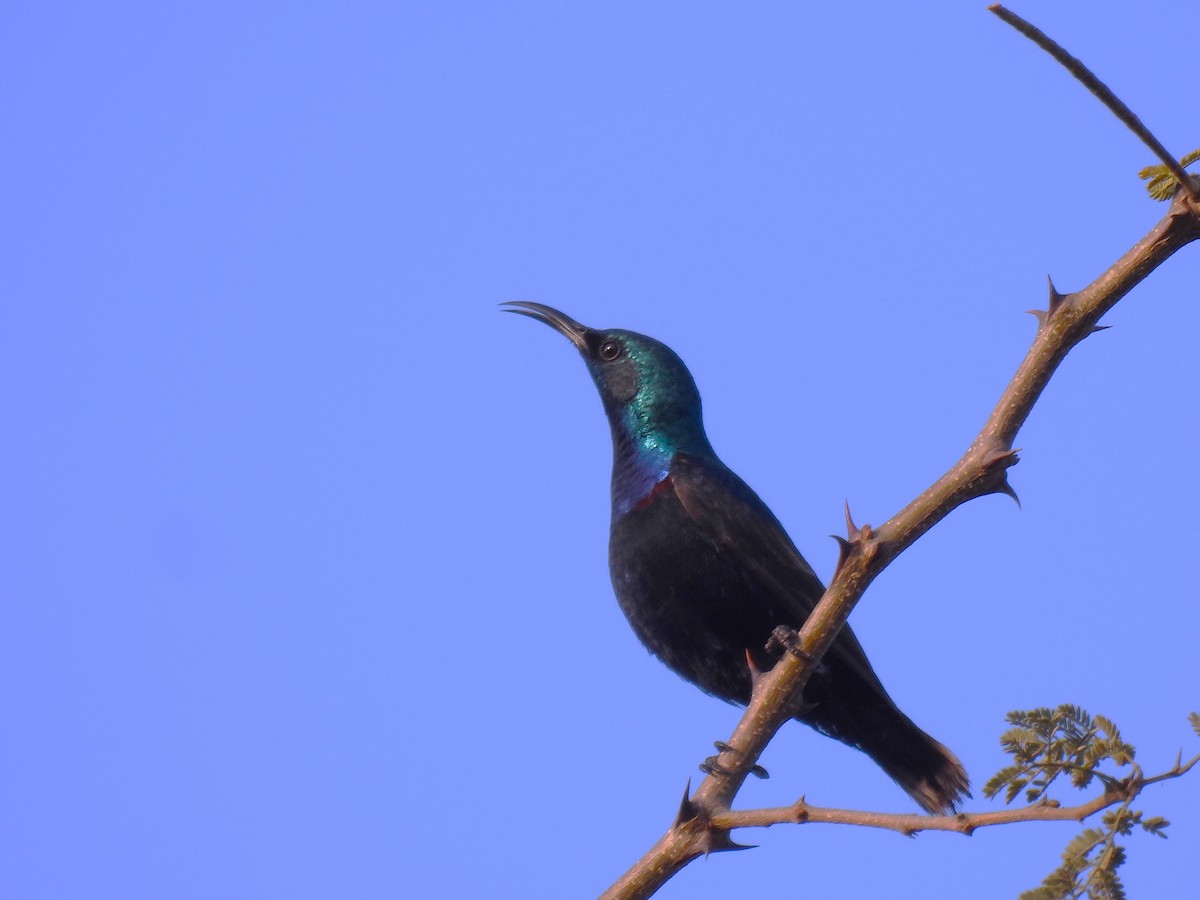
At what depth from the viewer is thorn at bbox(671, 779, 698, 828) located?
3574mm

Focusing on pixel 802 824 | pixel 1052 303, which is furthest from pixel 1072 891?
pixel 1052 303

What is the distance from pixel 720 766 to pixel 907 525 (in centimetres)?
79

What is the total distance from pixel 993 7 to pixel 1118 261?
→ 837mm

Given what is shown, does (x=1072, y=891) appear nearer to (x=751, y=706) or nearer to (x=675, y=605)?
(x=751, y=706)

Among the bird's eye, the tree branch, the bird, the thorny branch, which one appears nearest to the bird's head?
the bird's eye

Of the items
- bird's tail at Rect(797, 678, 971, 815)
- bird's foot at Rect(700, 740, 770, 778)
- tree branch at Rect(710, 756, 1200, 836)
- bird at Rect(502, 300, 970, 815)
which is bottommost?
tree branch at Rect(710, 756, 1200, 836)

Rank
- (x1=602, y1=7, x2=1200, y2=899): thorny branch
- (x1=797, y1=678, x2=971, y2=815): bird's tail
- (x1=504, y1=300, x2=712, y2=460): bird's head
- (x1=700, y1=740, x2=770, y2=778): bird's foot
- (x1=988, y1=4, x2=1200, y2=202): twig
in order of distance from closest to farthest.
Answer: (x1=988, y1=4, x2=1200, y2=202): twig → (x1=602, y1=7, x2=1200, y2=899): thorny branch → (x1=700, y1=740, x2=770, y2=778): bird's foot → (x1=797, y1=678, x2=971, y2=815): bird's tail → (x1=504, y1=300, x2=712, y2=460): bird's head

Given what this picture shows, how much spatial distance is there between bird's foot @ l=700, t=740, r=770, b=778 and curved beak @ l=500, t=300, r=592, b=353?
9.91 feet

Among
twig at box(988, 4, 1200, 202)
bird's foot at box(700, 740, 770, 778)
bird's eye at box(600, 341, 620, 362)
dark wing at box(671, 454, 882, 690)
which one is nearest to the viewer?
twig at box(988, 4, 1200, 202)

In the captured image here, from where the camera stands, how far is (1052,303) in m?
3.42

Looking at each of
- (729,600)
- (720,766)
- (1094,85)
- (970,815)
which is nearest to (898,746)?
(729,600)

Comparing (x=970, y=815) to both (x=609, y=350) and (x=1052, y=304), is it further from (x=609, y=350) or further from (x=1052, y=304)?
(x=609, y=350)

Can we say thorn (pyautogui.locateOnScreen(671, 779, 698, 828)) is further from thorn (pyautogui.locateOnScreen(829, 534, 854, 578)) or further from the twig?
the twig

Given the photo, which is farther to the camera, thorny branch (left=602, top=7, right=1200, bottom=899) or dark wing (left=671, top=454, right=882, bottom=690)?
dark wing (left=671, top=454, right=882, bottom=690)
